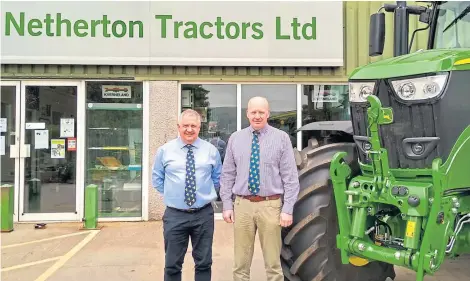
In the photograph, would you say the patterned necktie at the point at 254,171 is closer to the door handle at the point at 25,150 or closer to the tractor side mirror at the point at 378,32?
the tractor side mirror at the point at 378,32

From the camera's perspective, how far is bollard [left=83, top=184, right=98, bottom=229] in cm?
746

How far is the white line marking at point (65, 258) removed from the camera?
504 cm

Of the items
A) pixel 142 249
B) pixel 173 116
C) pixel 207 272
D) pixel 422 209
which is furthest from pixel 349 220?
pixel 173 116

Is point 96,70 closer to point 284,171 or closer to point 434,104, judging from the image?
point 284,171

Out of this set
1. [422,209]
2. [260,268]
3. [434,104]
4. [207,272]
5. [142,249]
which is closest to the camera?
[422,209]

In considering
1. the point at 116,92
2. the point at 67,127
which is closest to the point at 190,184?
the point at 116,92

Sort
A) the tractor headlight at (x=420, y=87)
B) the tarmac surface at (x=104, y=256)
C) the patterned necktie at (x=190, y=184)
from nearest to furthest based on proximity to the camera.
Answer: the tractor headlight at (x=420, y=87) < the patterned necktie at (x=190, y=184) < the tarmac surface at (x=104, y=256)

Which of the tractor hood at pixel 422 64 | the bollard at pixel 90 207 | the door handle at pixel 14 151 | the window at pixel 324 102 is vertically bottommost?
the bollard at pixel 90 207

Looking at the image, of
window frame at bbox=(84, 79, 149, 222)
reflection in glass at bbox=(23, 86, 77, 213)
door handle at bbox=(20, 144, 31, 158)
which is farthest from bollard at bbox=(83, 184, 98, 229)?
door handle at bbox=(20, 144, 31, 158)

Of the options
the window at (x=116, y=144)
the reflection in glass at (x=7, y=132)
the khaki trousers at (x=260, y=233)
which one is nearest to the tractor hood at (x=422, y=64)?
the khaki trousers at (x=260, y=233)

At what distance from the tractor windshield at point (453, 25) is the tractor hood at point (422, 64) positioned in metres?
0.82

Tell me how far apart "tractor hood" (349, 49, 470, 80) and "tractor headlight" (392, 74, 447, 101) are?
0.05 metres

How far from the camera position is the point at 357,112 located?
362 cm

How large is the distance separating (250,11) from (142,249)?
4.47 meters
